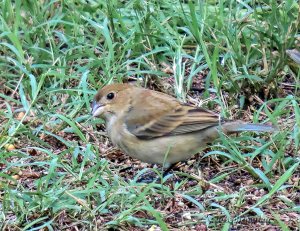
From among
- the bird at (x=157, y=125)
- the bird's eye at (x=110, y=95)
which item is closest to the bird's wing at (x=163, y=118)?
the bird at (x=157, y=125)

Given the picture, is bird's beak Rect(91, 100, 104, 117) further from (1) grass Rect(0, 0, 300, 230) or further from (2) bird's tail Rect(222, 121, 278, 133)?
(2) bird's tail Rect(222, 121, 278, 133)

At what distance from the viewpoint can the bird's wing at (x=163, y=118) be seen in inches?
253

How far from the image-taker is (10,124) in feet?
22.6

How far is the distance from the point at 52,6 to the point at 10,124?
5.06ft

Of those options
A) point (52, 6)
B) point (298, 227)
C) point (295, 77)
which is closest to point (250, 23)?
point (295, 77)

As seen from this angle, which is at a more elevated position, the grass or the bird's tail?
the bird's tail

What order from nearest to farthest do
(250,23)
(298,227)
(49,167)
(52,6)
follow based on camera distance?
1. (298,227)
2. (49,167)
3. (250,23)
4. (52,6)

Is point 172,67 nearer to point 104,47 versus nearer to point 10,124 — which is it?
point 104,47

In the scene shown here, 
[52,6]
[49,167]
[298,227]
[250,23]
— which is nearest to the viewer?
[298,227]

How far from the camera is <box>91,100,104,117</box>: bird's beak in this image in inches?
262

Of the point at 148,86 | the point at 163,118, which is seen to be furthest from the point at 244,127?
the point at 148,86

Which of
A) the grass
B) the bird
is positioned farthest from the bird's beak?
the grass

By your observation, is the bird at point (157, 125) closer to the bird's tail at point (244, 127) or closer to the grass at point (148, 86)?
the bird's tail at point (244, 127)

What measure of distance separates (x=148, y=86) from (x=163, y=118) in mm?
1034
